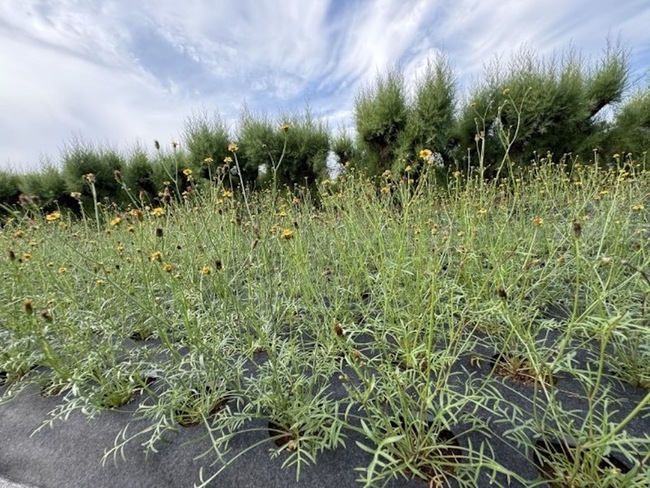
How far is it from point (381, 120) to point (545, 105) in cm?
239

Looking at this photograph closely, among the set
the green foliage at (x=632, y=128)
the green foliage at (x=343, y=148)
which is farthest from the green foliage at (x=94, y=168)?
the green foliage at (x=632, y=128)

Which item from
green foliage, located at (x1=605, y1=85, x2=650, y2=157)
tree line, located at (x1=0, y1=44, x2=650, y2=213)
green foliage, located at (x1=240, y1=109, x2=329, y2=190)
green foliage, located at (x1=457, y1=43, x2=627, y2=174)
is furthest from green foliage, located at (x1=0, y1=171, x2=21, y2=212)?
green foliage, located at (x1=605, y1=85, x2=650, y2=157)

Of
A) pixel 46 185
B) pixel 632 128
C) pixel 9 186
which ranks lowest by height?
pixel 632 128

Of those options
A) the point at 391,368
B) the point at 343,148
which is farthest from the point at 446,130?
the point at 391,368

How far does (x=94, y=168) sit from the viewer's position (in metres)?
6.00

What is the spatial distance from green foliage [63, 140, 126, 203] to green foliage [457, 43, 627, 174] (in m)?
6.71

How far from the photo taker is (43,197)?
20.3ft

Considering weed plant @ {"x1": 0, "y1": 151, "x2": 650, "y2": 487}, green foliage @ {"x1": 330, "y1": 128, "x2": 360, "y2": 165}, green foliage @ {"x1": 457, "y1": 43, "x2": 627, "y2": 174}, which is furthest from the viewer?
green foliage @ {"x1": 330, "y1": 128, "x2": 360, "y2": 165}

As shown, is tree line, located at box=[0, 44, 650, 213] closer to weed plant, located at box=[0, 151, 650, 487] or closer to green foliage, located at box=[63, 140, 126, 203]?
green foliage, located at box=[63, 140, 126, 203]

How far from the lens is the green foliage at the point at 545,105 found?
4.50 meters

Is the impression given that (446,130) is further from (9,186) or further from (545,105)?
(9,186)

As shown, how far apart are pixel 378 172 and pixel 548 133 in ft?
8.76

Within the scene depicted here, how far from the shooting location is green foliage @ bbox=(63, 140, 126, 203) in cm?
592

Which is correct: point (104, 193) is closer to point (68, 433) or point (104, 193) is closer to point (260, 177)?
point (260, 177)
